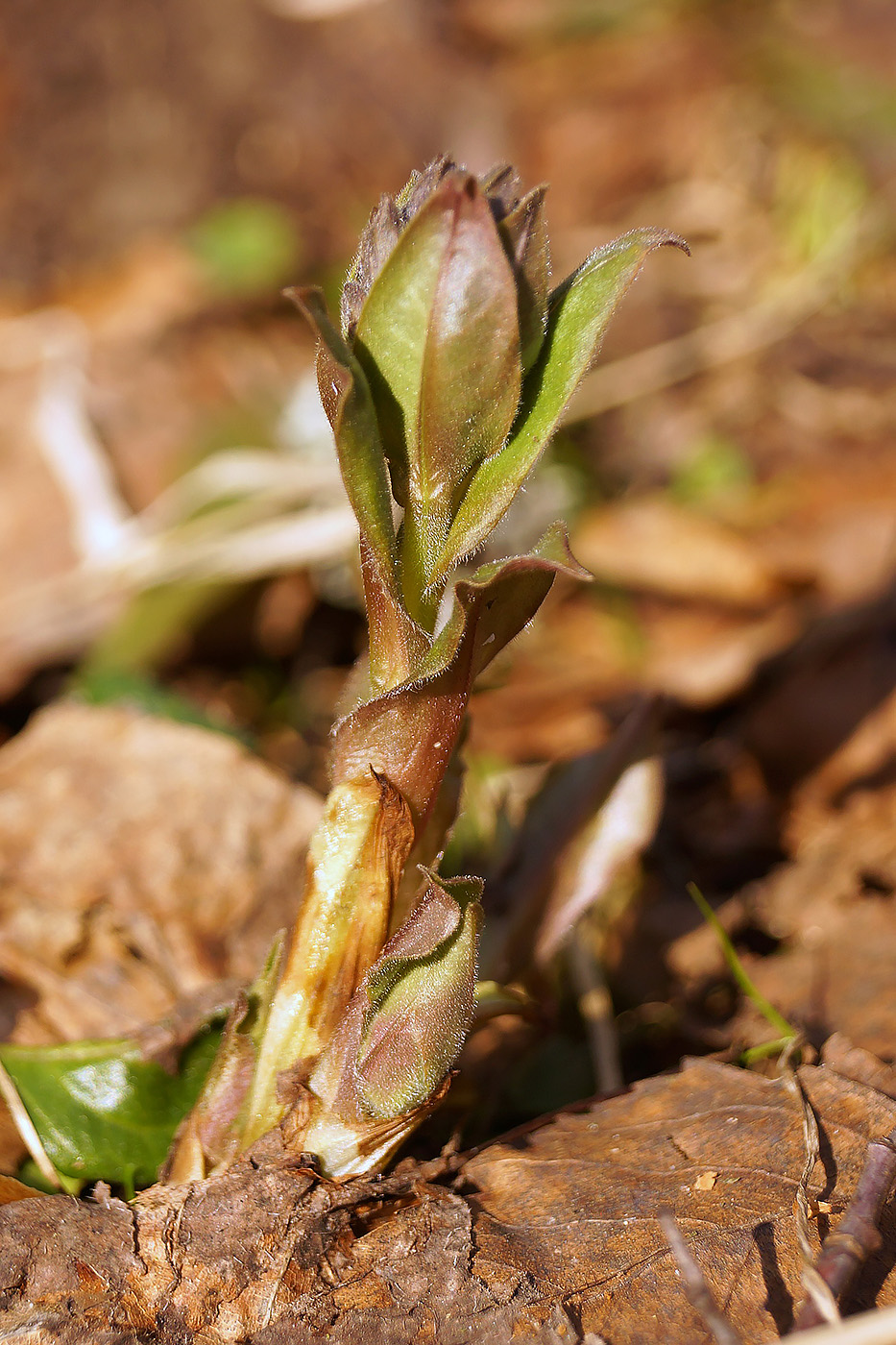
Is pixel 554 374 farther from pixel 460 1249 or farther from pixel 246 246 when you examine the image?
pixel 246 246

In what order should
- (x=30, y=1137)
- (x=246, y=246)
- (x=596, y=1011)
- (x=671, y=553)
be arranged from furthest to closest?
(x=246, y=246)
(x=671, y=553)
(x=596, y=1011)
(x=30, y=1137)

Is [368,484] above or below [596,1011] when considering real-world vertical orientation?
above

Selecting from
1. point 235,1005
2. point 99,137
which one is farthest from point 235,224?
point 235,1005

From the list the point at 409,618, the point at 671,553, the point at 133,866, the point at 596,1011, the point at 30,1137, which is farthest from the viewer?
the point at 671,553

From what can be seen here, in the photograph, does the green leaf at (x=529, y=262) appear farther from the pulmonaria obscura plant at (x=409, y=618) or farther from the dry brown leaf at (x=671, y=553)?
the dry brown leaf at (x=671, y=553)

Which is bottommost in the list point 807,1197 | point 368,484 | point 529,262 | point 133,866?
point 807,1197

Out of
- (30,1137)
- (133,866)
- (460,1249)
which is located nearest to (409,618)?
(460,1249)
